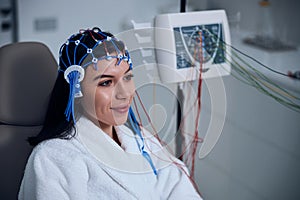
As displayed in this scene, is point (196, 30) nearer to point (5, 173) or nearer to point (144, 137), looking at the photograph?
point (144, 137)

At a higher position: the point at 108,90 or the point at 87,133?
the point at 108,90

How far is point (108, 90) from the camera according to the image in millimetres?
1221

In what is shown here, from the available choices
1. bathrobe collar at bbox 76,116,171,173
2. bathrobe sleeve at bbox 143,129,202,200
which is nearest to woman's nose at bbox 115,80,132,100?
bathrobe collar at bbox 76,116,171,173

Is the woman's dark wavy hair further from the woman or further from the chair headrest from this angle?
the chair headrest

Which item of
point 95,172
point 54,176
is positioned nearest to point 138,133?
point 95,172

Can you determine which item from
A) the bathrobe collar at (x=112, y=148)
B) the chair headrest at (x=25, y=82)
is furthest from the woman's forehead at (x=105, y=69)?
the chair headrest at (x=25, y=82)

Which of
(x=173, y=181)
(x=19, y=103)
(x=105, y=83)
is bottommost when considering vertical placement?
(x=173, y=181)

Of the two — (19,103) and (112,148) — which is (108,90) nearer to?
(112,148)

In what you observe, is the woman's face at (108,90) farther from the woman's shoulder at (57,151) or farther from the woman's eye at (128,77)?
the woman's shoulder at (57,151)

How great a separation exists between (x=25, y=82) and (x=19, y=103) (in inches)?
2.8

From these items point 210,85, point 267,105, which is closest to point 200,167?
point 267,105

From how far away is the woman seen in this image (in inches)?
47.3

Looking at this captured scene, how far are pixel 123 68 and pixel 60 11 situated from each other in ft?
1.85

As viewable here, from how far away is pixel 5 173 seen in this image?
139 centimetres
